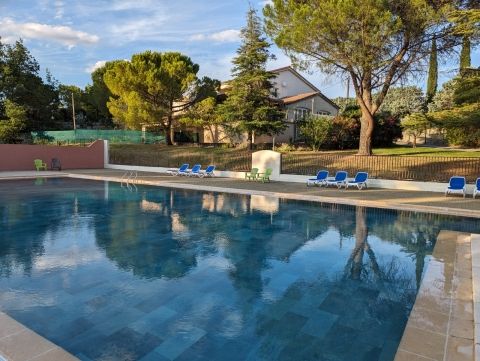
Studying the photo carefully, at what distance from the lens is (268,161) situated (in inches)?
779

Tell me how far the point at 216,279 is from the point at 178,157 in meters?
18.8

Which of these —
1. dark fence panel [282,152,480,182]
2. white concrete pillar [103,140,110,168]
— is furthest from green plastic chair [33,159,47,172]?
dark fence panel [282,152,480,182]

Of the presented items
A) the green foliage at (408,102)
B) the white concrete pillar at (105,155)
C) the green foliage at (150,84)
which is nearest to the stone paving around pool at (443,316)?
the green foliage at (150,84)

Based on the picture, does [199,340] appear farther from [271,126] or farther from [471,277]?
[271,126]

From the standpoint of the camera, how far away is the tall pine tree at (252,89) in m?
23.3

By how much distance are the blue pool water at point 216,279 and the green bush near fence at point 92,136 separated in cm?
1849

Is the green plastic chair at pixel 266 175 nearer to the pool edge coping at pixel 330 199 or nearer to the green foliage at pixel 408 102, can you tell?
the pool edge coping at pixel 330 199

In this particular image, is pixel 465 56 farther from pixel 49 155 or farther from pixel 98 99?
pixel 98 99

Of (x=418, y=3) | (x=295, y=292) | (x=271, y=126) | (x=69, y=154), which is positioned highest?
(x=418, y=3)

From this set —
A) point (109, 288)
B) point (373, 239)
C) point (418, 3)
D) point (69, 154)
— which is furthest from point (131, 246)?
point (69, 154)

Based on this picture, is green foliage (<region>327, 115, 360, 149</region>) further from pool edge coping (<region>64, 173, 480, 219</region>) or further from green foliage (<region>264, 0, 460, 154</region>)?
pool edge coping (<region>64, 173, 480, 219</region>)

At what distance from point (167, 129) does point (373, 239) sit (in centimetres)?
2344

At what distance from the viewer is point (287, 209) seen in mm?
12180

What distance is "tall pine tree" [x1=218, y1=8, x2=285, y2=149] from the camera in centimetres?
2333
